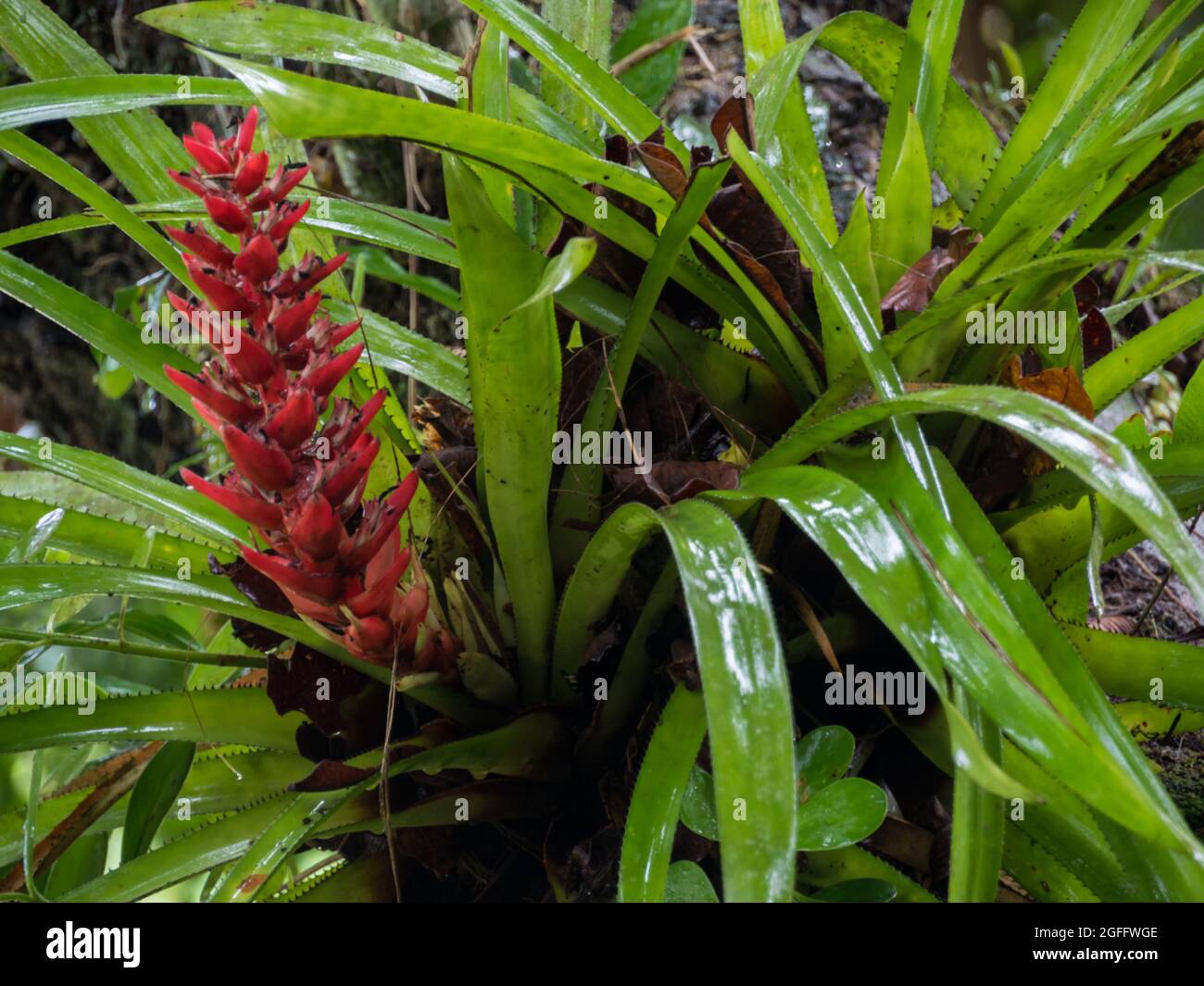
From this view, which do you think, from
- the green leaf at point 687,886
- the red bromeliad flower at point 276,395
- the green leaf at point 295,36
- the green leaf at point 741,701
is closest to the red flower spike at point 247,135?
the red bromeliad flower at point 276,395

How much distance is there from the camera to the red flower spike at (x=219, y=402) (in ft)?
1.87

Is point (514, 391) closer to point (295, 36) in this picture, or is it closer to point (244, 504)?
point (244, 504)

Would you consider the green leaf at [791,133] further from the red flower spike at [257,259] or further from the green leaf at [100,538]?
the green leaf at [100,538]

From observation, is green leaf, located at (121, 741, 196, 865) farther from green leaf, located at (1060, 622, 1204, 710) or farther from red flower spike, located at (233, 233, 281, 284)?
green leaf, located at (1060, 622, 1204, 710)

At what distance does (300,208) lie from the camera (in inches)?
24.7

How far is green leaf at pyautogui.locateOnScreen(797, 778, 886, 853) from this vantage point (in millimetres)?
667

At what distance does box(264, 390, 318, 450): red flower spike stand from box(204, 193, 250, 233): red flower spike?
11 centimetres

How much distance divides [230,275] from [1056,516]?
664mm

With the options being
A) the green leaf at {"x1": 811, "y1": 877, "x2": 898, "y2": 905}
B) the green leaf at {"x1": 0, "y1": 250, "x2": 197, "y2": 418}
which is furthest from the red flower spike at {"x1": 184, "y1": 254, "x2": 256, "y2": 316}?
the green leaf at {"x1": 811, "y1": 877, "x2": 898, "y2": 905}

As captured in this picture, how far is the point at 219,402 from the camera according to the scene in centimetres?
58

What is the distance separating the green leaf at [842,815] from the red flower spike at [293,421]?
424 mm

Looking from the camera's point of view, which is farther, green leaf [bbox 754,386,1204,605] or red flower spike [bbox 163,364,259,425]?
red flower spike [bbox 163,364,259,425]

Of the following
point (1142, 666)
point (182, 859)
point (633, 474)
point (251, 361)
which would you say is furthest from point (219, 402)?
point (1142, 666)
